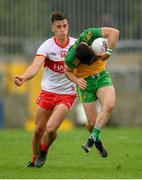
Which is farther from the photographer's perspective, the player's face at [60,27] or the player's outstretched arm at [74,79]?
the player's face at [60,27]

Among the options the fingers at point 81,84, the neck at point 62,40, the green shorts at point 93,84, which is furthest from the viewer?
the neck at point 62,40

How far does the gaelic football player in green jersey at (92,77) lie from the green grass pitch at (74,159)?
528 mm

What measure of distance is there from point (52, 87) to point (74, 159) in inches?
81.3

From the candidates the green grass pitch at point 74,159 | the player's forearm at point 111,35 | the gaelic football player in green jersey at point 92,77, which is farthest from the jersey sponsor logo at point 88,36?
the green grass pitch at point 74,159

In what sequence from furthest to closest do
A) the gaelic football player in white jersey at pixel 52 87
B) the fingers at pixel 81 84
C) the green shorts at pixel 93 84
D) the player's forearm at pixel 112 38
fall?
the gaelic football player in white jersey at pixel 52 87 < the green shorts at pixel 93 84 < the player's forearm at pixel 112 38 < the fingers at pixel 81 84

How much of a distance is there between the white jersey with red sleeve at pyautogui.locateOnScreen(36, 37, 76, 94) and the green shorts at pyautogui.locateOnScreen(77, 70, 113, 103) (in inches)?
11.7

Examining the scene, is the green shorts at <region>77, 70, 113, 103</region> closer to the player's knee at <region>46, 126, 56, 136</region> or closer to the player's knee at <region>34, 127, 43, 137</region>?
the player's knee at <region>46, 126, 56, 136</region>

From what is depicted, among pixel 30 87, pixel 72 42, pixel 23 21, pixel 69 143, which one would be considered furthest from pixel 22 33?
pixel 72 42

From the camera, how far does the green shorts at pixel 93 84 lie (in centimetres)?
1431

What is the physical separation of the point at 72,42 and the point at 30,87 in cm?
1385

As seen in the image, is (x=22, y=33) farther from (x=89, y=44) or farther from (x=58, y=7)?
(x=89, y=44)

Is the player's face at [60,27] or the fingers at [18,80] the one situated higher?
the player's face at [60,27]

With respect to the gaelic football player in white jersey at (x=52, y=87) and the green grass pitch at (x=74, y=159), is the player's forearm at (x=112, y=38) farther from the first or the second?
the green grass pitch at (x=74, y=159)

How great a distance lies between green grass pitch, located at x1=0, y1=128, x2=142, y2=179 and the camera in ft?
43.2
